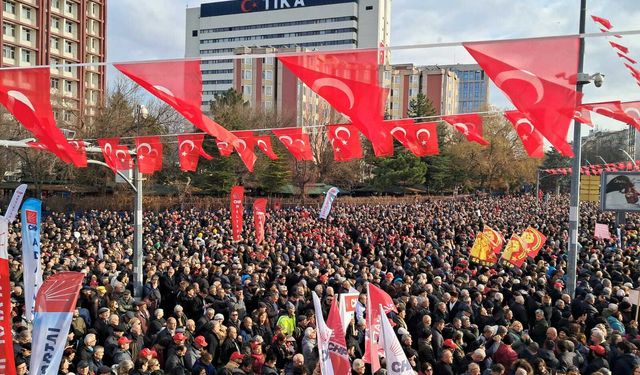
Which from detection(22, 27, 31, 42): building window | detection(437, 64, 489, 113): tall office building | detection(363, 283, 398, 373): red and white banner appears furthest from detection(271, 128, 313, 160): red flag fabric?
detection(437, 64, 489, 113): tall office building

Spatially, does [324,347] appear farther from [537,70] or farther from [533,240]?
[533,240]

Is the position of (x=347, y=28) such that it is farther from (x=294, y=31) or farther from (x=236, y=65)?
(x=236, y=65)

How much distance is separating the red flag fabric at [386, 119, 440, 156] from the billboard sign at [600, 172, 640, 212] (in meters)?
10.5

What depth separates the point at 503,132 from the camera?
6731 cm

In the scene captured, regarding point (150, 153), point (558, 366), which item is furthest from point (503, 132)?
point (558, 366)

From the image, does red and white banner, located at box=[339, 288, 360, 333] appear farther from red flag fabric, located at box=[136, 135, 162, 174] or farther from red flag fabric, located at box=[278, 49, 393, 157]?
red flag fabric, located at box=[136, 135, 162, 174]

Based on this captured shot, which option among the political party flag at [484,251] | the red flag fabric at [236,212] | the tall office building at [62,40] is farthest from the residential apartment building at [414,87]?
the political party flag at [484,251]

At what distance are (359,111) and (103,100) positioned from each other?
48727 mm

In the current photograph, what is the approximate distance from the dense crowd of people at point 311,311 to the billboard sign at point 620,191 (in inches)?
59.2

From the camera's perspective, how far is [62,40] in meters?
70.9

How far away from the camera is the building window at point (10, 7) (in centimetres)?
6290

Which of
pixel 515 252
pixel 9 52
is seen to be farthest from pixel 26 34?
pixel 515 252

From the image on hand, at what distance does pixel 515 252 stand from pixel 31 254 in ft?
38.2

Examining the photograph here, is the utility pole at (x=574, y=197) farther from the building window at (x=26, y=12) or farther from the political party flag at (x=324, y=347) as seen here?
the building window at (x=26, y=12)
